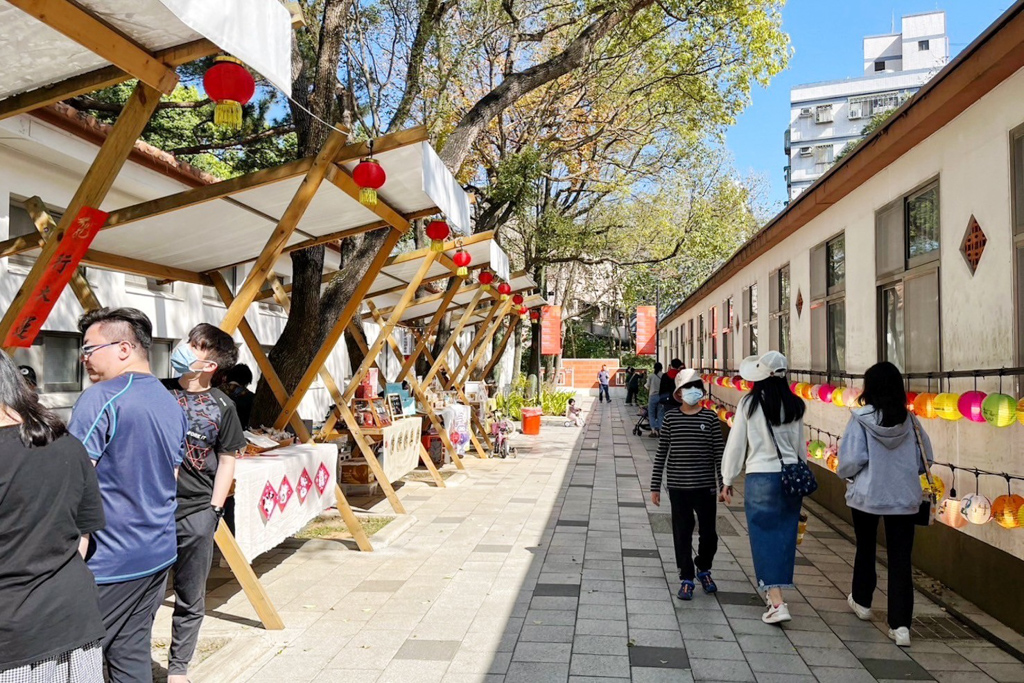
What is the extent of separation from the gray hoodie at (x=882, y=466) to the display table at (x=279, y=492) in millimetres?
3690

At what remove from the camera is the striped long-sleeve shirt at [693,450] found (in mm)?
5605

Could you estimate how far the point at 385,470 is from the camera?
8.85 meters

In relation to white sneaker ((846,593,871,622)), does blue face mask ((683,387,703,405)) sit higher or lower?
higher

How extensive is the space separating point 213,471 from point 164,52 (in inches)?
74.6

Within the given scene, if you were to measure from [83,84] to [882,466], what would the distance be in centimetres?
464

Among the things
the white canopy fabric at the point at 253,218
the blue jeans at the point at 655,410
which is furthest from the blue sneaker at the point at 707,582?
the blue jeans at the point at 655,410

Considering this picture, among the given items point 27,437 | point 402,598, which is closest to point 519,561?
point 402,598

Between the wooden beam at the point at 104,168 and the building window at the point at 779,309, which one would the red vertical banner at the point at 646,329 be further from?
the wooden beam at the point at 104,168

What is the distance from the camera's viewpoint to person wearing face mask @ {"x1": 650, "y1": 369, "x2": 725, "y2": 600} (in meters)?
5.61

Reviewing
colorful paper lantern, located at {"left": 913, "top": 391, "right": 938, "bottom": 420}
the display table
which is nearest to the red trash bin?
the display table

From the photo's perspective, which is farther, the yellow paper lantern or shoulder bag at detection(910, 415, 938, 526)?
the yellow paper lantern

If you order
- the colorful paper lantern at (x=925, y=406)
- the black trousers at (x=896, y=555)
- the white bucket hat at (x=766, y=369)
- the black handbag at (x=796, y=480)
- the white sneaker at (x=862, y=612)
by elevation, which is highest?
the white bucket hat at (x=766, y=369)

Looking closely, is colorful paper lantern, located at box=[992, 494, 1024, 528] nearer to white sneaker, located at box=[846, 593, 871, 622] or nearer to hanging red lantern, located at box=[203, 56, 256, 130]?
white sneaker, located at box=[846, 593, 871, 622]

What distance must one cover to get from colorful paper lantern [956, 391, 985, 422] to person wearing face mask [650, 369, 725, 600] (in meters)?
1.51
